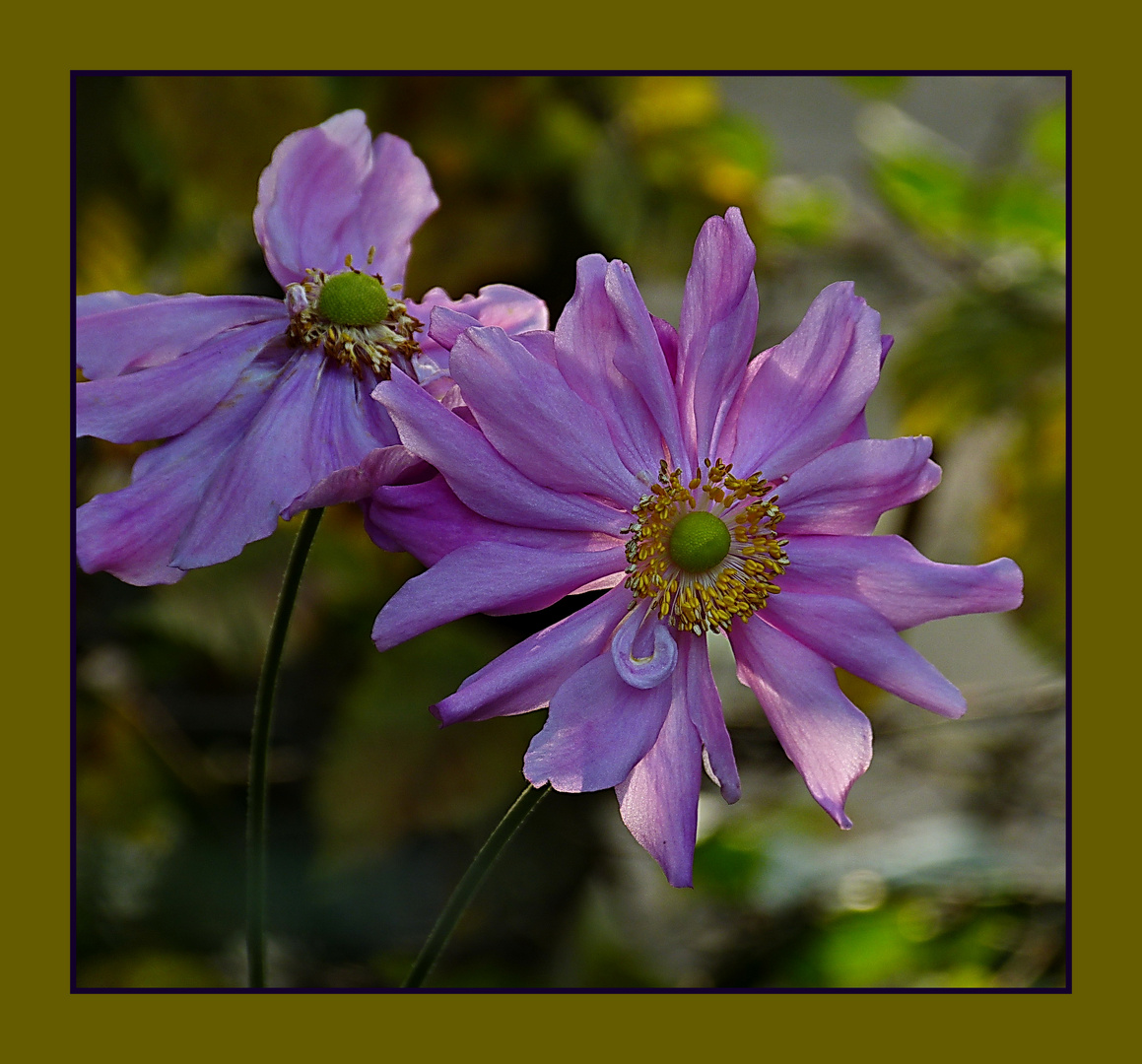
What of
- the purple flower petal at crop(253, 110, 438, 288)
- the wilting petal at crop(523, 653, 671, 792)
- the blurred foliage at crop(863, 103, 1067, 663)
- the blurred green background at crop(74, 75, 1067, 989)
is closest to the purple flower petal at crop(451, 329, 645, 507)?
the wilting petal at crop(523, 653, 671, 792)

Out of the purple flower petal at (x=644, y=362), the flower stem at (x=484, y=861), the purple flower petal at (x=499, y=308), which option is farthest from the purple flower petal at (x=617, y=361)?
the flower stem at (x=484, y=861)

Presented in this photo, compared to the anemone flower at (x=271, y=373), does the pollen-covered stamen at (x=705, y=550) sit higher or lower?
lower

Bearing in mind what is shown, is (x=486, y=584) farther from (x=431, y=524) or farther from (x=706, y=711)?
(x=706, y=711)

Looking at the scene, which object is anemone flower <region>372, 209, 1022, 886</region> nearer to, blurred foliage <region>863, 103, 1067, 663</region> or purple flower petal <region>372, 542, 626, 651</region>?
purple flower petal <region>372, 542, 626, 651</region>

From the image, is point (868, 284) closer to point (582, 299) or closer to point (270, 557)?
point (270, 557)

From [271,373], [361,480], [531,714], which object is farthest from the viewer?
[531,714]

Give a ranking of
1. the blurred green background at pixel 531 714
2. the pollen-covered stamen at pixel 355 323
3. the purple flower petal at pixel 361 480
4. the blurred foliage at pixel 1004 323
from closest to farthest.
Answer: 1. the purple flower petal at pixel 361 480
2. the pollen-covered stamen at pixel 355 323
3. the blurred green background at pixel 531 714
4. the blurred foliage at pixel 1004 323

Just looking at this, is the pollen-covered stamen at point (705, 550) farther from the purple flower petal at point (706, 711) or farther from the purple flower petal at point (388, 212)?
the purple flower petal at point (388, 212)

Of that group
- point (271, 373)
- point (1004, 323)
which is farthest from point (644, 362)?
point (1004, 323)

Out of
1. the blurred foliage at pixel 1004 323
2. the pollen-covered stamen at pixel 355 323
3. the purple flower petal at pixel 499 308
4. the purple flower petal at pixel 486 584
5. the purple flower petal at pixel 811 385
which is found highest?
the blurred foliage at pixel 1004 323
